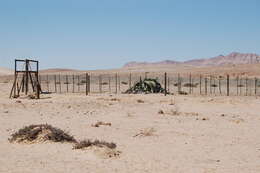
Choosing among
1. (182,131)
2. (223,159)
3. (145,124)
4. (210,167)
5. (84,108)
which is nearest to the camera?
(210,167)

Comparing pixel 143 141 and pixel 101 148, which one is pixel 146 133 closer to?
pixel 143 141

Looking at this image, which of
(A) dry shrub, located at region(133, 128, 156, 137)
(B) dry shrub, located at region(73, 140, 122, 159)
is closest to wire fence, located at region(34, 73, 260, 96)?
(A) dry shrub, located at region(133, 128, 156, 137)

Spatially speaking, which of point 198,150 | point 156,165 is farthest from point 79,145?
point 198,150

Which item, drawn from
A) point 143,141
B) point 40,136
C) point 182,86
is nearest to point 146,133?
point 143,141

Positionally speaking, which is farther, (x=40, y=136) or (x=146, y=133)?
(x=146, y=133)

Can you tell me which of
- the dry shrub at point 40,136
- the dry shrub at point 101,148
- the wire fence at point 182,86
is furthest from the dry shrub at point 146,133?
the wire fence at point 182,86

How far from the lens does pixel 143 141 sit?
41.2ft

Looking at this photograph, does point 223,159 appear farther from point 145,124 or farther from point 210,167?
point 145,124

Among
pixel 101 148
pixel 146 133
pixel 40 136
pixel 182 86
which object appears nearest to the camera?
pixel 101 148

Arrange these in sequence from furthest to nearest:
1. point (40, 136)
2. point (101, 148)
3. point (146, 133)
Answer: point (146, 133) → point (40, 136) → point (101, 148)

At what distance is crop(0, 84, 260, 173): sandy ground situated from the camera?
9281 mm

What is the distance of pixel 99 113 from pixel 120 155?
10215 millimetres

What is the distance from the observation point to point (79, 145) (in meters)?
11.0

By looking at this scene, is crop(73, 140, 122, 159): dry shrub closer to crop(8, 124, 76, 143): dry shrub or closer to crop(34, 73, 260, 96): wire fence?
crop(8, 124, 76, 143): dry shrub
